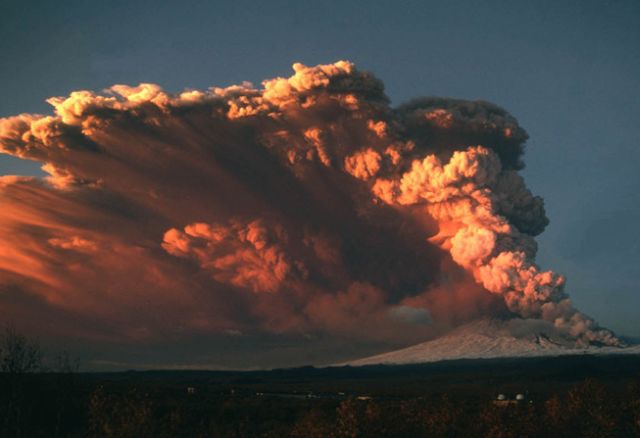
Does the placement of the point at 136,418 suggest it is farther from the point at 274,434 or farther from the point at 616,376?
the point at 616,376

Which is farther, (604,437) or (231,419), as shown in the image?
(231,419)

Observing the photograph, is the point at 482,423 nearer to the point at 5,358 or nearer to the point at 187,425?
the point at 187,425

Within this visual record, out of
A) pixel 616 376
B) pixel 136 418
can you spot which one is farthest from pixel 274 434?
pixel 616 376

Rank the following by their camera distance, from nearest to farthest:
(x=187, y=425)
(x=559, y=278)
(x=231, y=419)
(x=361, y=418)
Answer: (x=361, y=418) < (x=187, y=425) < (x=231, y=419) < (x=559, y=278)

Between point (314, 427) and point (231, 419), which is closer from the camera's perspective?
point (314, 427)

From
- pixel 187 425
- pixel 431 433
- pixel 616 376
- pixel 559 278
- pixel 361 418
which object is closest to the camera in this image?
pixel 361 418

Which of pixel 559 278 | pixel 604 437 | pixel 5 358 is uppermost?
pixel 559 278

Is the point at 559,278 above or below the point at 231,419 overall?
above

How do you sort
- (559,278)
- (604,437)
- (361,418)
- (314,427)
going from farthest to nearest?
(559,278)
(604,437)
(361,418)
(314,427)

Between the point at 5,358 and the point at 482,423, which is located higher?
the point at 5,358

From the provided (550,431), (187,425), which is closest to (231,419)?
(187,425)
